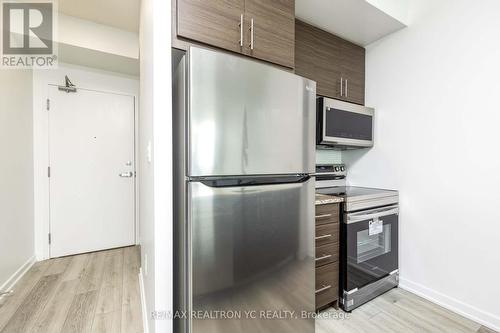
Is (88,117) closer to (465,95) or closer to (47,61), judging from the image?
(47,61)

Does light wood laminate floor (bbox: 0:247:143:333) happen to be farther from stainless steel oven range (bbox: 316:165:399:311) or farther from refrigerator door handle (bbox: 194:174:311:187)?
stainless steel oven range (bbox: 316:165:399:311)

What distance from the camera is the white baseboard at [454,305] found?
1.62 metres

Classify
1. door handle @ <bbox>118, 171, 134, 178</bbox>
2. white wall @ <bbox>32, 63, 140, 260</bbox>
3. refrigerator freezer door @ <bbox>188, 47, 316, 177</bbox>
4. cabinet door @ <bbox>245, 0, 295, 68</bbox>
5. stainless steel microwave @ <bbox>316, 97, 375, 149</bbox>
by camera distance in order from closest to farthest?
refrigerator freezer door @ <bbox>188, 47, 316, 177</bbox>
cabinet door @ <bbox>245, 0, 295, 68</bbox>
stainless steel microwave @ <bbox>316, 97, 375, 149</bbox>
white wall @ <bbox>32, 63, 140, 260</bbox>
door handle @ <bbox>118, 171, 134, 178</bbox>

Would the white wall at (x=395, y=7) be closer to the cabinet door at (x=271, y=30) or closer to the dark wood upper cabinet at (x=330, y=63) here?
the dark wood upper cabinet at (x=330, y=63)

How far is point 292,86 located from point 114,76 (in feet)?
8.99

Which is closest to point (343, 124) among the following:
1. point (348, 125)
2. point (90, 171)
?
point (348, 125)

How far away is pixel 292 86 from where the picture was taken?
4.28 ft

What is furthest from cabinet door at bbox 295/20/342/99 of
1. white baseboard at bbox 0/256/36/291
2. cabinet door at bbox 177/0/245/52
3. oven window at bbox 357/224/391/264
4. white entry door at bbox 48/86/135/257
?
white baseboard at bbox 0/256/36/291

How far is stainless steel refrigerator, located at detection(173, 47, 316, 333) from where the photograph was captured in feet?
3.31

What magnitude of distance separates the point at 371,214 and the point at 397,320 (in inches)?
30.8

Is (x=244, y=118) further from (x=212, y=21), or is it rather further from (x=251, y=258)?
(x=251, y=258)

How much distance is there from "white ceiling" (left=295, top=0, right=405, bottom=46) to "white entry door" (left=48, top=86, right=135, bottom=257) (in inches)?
97.4

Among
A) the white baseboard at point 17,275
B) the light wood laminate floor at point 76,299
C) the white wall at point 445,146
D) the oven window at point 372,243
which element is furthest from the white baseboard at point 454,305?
the white baseboard at point 17,275

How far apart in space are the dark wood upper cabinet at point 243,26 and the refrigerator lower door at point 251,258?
76cm
